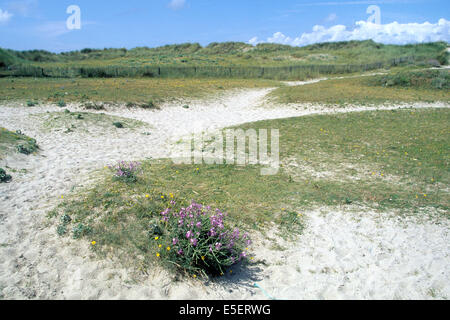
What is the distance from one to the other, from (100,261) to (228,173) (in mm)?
4683

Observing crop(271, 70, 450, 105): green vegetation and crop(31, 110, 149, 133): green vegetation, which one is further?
crop(271, 70, 450, 105): green vegetation

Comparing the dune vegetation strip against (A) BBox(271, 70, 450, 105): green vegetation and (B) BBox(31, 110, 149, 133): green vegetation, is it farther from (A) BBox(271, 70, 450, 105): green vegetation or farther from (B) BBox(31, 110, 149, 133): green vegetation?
(A) BBox(271, 70, 450, 105): green vegetation

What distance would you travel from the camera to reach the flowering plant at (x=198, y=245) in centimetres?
417

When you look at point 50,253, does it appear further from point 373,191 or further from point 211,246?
point 373,191

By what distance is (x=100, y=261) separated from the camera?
13.7 feet

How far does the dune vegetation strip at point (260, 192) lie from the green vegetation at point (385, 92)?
7704mm

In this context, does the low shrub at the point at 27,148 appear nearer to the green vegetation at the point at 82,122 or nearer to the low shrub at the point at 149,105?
the green vegetation at the point at 82,122

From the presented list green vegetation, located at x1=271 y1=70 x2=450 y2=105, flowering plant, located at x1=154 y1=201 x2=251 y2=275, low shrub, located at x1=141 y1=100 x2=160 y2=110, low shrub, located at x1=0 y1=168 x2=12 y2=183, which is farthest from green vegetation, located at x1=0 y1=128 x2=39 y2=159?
green vegetation, located at x1=271 y1=70 x2=450 y2=105

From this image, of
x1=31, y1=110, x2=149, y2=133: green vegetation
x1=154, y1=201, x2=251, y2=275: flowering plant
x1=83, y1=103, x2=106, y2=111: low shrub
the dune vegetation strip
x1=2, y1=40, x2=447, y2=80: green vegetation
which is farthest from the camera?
x1=2, y1=40, x2=447, y2=80: green vegetation

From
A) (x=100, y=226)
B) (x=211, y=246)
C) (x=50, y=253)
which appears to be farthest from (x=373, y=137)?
(x=50, y=253)

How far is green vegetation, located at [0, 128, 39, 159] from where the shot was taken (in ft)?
26.5

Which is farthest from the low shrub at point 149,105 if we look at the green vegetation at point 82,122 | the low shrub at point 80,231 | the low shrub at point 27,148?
the low shrub at point 80,231

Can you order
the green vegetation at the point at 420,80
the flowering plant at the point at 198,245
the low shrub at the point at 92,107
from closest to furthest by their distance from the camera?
1. the flowering plant at the point at 198,245
2. the low shrub at the point at 92,107
3. the green vegetation at the point at 420,80

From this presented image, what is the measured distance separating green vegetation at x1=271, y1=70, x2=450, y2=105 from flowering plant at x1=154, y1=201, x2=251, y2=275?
53.0 feet
